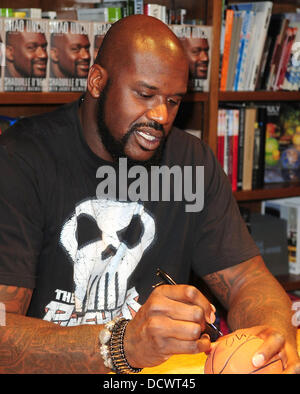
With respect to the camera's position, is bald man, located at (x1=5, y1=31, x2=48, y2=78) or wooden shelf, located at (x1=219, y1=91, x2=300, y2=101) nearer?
bald man, located at (x1=5, y1=31, x2=48, y2=78)

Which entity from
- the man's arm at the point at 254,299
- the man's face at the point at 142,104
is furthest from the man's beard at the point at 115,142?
the man's arm at the point at 254,299

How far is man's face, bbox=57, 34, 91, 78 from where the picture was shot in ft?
6.01

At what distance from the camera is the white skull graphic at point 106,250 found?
4.65 ft

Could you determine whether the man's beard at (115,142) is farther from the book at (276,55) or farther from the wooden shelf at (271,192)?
the book at (276,55)

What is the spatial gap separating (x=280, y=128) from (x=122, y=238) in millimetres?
1191

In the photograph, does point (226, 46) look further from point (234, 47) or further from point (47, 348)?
point (47, 348)

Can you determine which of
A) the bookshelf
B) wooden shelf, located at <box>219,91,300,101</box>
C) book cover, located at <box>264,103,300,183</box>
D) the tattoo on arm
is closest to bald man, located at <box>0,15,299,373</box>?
the tattoo on arm

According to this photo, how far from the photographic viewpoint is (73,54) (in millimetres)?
1850

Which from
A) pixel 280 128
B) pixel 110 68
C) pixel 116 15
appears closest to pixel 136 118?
pixel 110 68

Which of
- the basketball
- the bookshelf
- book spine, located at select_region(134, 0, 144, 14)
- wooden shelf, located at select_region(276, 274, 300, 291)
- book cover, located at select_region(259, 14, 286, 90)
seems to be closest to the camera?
the basketball

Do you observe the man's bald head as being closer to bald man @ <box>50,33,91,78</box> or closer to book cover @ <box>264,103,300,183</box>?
bald man @ <box>50,33,91,78</box>

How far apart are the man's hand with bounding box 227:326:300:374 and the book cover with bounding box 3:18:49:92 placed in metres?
1.07

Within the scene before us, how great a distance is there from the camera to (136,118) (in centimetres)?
140

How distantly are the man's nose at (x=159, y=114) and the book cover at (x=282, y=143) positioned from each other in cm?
110
